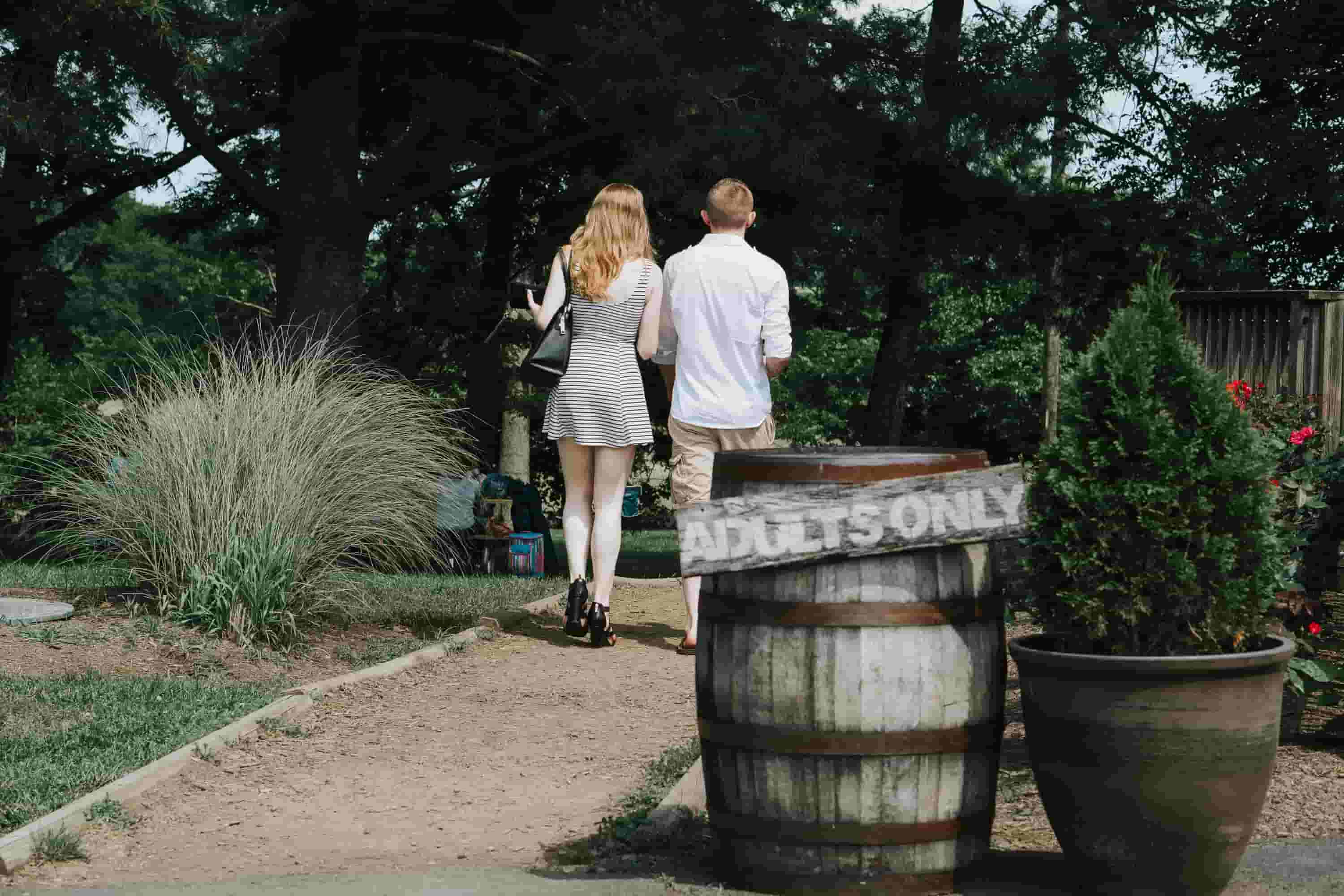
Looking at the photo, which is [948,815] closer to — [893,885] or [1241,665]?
[893,885]

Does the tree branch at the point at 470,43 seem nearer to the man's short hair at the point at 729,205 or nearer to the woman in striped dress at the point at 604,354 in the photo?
the woman in striped dress at the point at 604,354

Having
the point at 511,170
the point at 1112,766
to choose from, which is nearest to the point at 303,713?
the point at 1112,766

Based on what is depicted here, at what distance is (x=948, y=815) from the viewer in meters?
3.79

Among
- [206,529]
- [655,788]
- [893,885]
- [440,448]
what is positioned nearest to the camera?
[893,885]

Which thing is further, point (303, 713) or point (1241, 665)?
point (303, 713)

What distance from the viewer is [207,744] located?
5.49 meters

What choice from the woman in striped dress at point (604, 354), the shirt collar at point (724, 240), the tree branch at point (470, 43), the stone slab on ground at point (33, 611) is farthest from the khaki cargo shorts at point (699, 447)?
the tree branch at point (470, 43)

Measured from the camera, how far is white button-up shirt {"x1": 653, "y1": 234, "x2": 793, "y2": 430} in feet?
22.1

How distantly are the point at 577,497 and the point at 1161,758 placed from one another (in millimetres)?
4470

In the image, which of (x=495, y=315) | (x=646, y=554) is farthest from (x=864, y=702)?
(x=646, y=554)

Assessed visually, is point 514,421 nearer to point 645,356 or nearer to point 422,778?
point 645,356

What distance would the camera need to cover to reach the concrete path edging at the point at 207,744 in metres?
4.28

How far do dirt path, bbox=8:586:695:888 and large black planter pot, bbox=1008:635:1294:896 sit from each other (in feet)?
5.21

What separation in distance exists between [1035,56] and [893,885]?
11.4m
